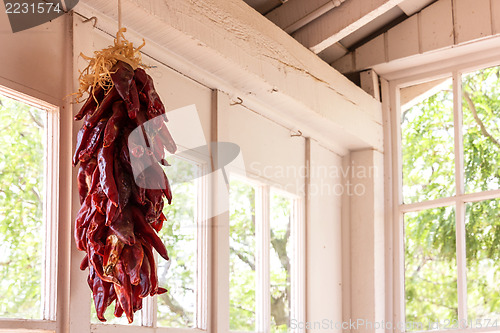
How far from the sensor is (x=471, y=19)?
141 inches

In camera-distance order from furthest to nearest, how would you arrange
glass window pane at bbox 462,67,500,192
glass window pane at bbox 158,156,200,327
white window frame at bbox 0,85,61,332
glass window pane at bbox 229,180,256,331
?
1. glass window pane at bbox 462,67,500,192
2. glass window pane at bbox 229,180,256,331
3. glass window pane at bbox 158,156,200,327
4. white window frame at bbox 0,85,61,332

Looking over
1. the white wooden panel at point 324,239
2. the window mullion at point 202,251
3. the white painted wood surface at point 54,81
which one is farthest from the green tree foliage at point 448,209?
the white painted wood surface at point 54,81

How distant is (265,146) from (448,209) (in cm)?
96

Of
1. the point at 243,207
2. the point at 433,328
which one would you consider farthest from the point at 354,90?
the point at 433,328

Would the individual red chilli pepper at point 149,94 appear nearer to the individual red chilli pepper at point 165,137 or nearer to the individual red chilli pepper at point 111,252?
the individual red chilli pepper at point 165,137

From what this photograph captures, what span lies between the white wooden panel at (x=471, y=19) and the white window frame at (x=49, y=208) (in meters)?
2.07

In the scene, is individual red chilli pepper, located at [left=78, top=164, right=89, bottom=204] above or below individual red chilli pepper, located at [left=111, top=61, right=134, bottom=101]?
below

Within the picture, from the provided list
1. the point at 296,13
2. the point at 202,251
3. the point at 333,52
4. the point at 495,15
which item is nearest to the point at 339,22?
the point at 296,13

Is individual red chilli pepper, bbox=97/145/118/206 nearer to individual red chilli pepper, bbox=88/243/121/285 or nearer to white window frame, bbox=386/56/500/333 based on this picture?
individual red chilli pepper, bbox=88/243/121/285

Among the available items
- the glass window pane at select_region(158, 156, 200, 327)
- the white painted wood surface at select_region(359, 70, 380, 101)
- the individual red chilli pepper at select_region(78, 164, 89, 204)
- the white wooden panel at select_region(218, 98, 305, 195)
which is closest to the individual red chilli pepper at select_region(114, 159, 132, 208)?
the individual red chilli pepper at select_region(78, 164, 89, 204)

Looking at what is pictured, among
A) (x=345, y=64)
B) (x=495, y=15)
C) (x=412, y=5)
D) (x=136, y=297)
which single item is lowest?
(x=136, y=297)

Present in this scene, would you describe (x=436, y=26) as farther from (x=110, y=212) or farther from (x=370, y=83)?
(x=110, y=212)

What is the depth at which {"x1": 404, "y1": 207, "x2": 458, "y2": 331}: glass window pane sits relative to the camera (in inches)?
143

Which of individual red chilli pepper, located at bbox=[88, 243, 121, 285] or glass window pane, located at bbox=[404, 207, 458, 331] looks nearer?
individual red chilli pepper, located at bbox=[88, 243, 121, 285]
